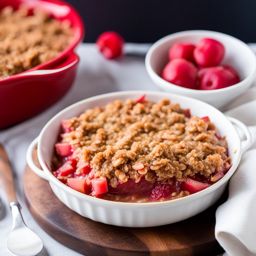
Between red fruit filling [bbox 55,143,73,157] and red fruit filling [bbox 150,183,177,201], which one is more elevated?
red fruit filling [bbox 150,183,177,201]

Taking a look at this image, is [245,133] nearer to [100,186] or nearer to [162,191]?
[162,191]

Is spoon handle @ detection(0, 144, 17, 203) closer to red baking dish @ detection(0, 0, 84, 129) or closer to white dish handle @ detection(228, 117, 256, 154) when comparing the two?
red baking dish @ detection(0, 0, 84, 129)

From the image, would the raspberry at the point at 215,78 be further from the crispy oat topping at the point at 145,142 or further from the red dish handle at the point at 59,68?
the red dish handle at the point at 59,68

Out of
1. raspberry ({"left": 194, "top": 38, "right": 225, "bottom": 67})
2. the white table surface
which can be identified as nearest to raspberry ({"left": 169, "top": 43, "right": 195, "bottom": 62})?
raspberry ({"left": 194, "top": 38, "right": 225, "bottom": 67})

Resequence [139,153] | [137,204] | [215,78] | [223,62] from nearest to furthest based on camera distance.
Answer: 1. [137,204]
2. [139,153]
3. [215,78]
4. [223,62]

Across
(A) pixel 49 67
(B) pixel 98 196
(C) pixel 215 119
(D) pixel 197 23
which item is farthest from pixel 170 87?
(D) pixel 197 23

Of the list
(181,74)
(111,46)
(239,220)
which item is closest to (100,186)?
(239,220)
